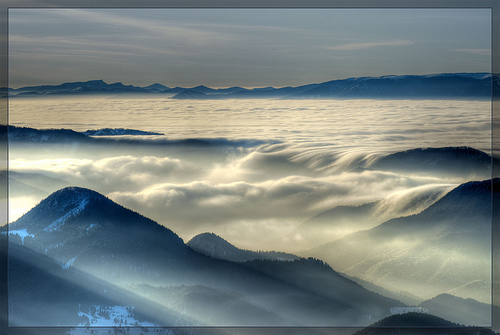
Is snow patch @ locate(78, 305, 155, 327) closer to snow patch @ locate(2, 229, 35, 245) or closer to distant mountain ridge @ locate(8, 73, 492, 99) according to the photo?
snow patch @ locate(2, 229, 35, 245)

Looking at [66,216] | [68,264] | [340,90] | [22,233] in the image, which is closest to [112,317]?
[68,264]

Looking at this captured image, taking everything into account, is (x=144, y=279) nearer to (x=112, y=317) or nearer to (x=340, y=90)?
(x=112, y=317)

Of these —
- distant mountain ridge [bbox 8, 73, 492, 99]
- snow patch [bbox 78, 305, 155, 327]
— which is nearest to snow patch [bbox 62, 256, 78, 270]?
snow patch [bbox 78, 305, 155, 327]

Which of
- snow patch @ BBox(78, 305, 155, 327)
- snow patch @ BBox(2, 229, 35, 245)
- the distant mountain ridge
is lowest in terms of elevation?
snow patch @ BBox(78, 305, 155, 327)

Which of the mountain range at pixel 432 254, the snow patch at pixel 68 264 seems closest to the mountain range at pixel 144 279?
the snow patch at pixel 68 264

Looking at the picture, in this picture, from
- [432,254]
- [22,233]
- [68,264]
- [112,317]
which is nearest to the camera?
[112,317]

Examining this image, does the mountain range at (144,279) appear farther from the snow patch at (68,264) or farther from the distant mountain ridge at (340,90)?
the distant mountain ridge at (340,90)

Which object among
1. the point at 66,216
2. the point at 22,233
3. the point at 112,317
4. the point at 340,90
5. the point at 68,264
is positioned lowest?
the point at 112,317
